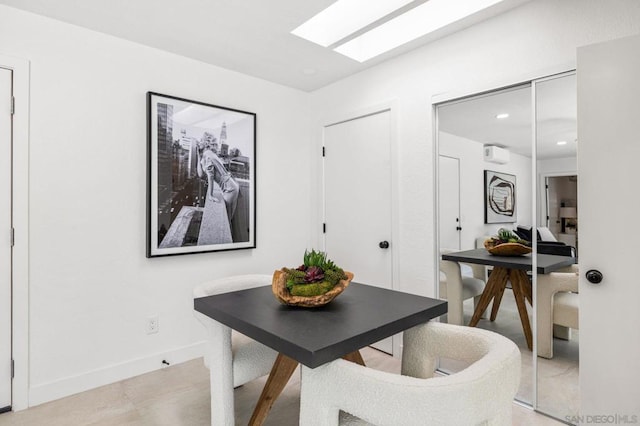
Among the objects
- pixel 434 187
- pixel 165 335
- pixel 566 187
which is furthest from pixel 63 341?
pixel 566 187

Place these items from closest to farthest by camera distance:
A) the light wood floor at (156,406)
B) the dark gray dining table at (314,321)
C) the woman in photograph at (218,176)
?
the dark gray dining table at (314,321), the light wood floor at (156,406), the woman in photograph at (218,176)

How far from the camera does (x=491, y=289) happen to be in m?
2.29

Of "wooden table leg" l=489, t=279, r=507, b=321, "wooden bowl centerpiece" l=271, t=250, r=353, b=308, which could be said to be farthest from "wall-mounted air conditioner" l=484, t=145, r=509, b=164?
"wooden bowl centerpiece" l=271, t=250, r=353, b=308

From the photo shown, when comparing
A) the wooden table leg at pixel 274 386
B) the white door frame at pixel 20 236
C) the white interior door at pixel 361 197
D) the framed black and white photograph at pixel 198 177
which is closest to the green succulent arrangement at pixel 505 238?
the white interior door at pixel 361 197

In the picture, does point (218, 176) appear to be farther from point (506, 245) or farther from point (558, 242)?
point (558, 242)

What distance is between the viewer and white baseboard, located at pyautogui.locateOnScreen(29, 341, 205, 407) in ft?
7.16

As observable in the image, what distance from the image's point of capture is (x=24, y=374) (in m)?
2.13

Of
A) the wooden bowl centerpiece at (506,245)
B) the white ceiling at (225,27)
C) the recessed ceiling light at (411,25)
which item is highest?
the recessed ceiling light at (411,25)

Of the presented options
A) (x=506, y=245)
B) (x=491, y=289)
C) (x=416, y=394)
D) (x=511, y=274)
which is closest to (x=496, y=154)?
(x=506, y=245)

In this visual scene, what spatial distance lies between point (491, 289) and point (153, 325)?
2401 mm

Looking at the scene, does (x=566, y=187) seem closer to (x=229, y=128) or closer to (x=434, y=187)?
(x=434, y=187)

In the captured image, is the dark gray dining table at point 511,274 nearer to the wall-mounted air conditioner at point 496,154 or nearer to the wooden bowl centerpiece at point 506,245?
the wooden bowl centerpiece at point 506,245

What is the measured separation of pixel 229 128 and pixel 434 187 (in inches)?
68.0

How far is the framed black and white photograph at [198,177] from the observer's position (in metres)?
2.59
